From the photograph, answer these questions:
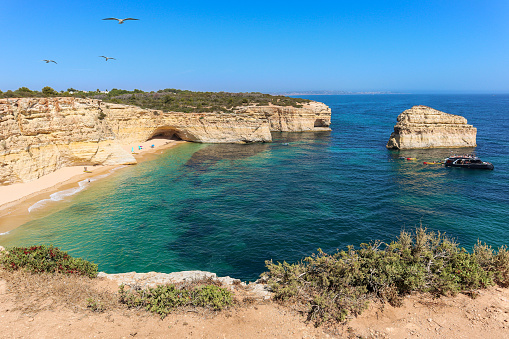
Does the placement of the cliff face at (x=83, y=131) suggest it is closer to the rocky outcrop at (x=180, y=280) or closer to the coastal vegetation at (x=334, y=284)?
the coastal vegetation at (x=334, y=284)

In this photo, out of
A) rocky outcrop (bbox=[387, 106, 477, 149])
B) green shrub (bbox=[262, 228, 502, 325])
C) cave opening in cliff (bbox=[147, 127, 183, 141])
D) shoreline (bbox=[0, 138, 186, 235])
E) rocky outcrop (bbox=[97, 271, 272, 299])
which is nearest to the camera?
green shrub (bbox=[262, 228, 502, 325])

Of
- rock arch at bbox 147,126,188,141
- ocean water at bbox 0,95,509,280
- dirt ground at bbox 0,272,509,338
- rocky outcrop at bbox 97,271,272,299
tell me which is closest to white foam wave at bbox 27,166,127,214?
ocean water at bbox 0,95,509,280

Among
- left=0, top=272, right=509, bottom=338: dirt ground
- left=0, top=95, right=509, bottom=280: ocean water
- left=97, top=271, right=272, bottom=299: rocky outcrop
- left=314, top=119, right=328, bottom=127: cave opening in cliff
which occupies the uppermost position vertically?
left=314, top=119, right=328, bottom=127: cave opening in cliff

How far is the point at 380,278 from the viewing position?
10.4 meters

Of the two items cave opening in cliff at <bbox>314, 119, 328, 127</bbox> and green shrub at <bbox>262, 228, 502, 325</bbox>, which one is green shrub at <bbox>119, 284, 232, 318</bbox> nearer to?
green shrub at <bbox>262, 228, 502, 325</bbox>

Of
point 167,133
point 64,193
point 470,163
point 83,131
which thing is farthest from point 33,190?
point 470,163

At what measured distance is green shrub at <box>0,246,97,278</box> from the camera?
12.2 m

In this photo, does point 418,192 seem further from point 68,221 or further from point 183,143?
point 183,143

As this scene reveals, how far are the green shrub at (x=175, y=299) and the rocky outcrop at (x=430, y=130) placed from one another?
50.4 meters

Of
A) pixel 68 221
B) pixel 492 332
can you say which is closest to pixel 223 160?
pixel 68 221

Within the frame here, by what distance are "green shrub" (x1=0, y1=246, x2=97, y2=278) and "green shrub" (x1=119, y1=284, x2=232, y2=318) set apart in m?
3.78

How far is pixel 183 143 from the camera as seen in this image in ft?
197

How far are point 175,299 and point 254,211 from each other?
15.0 meters

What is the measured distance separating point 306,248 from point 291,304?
27.4ft
